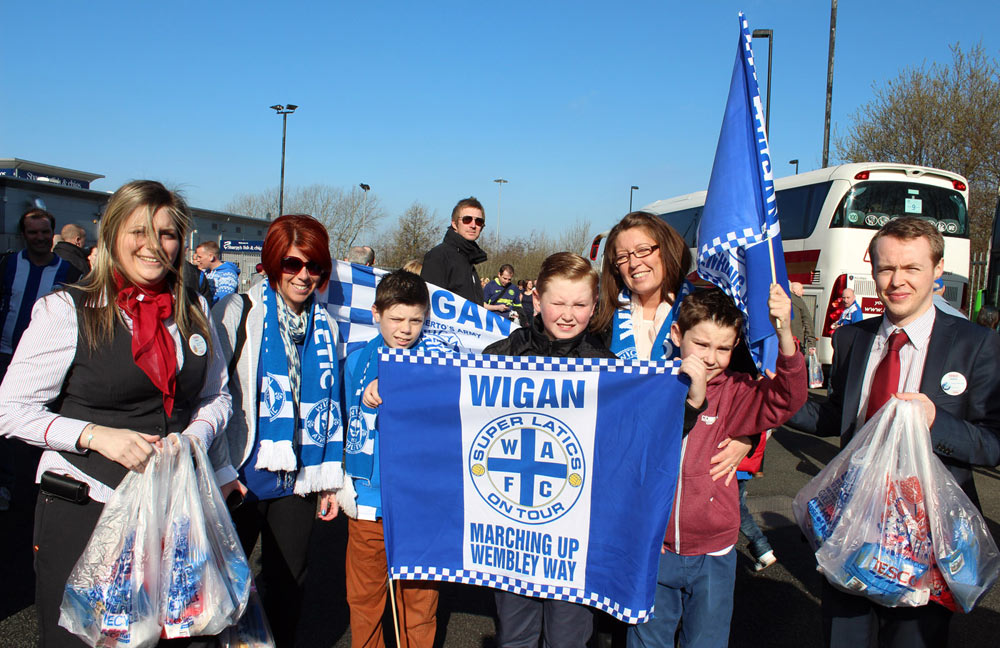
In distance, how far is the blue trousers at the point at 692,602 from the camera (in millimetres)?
2541

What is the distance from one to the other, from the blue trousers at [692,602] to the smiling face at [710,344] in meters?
0.73

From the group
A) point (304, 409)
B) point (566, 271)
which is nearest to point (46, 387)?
point (304, 409)

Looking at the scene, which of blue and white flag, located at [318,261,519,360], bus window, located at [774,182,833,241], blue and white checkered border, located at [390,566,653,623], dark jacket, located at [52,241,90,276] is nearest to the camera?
blue and white checkered border, located at [390,566,653,623]

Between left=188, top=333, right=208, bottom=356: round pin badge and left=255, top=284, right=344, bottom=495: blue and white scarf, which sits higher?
left=188, top=333, right=208, bottom=356: round pin badge

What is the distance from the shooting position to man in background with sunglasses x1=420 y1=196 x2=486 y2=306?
546cm

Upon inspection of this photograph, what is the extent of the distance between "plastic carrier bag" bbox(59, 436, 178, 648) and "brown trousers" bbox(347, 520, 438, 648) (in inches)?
37.8

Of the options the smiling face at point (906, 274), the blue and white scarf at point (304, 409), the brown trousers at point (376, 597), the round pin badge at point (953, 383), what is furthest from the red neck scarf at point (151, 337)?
the round pin badge at point (953, 383)

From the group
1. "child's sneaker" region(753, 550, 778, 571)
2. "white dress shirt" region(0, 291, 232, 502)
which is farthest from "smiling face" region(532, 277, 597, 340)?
"child's sneaker" region(753, 550, 778, 571)

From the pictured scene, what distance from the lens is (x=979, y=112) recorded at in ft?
61.7

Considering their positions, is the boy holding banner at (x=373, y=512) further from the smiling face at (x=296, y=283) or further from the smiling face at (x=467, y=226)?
the smiling face at (x=467, y=226)

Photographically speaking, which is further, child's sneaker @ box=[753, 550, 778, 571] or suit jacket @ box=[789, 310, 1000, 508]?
child's sneaker @ box=[753, 550, 778, 571]

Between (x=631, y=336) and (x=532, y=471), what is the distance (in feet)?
2.50

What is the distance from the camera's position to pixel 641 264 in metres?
2.87

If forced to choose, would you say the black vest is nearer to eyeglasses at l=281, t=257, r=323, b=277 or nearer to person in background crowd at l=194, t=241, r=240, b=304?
eyeglasses at l=281, t=257, r=323, b=277
